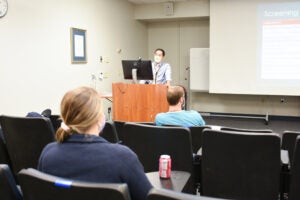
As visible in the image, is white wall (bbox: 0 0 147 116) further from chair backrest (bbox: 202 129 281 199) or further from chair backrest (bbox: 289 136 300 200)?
chair backrest (bbox: 289 136 300 200)

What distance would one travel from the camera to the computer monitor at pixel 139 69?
189 inches

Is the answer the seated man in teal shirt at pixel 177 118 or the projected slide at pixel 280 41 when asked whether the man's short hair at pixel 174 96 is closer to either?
the seated man in teal shirt at pixel 177 118

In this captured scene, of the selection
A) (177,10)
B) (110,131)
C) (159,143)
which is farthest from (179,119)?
(177,10)

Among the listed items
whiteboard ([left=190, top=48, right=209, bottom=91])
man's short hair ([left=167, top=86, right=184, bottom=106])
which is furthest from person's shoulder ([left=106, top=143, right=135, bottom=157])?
whiteboard ([left=190, top=48, right=209, bottom=91])

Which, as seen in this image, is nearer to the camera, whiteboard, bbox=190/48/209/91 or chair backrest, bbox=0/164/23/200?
chair backrest, bbox=0/164/23/200

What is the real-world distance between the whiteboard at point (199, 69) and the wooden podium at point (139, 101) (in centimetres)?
275

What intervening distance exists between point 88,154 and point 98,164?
0.06 m

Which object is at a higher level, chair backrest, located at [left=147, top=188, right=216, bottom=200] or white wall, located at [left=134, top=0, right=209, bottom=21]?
white wall, located at [left=134, top=0, right=209, bottom=21]

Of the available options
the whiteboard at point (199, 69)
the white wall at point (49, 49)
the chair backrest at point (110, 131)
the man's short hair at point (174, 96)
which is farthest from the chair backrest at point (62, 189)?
the whiteboard at point (199, 69)

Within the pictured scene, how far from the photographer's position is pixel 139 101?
4684 mm

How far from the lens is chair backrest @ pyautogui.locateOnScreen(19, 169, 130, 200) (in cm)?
99

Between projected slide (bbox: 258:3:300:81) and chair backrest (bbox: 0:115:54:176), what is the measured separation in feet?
17.2

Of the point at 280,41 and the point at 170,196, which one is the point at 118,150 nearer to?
the point at 170,196

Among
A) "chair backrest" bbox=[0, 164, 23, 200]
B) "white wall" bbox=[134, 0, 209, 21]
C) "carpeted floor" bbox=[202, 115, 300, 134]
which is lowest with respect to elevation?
"carpeted floor" bbox=[202, 115, 300, 134]
